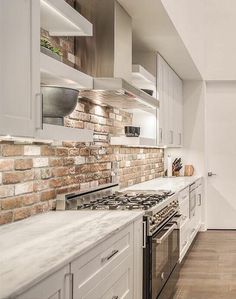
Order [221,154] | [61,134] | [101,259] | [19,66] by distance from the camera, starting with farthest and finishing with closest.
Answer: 1. [221,154]
2. [61,134]
3. [101,259]
4. [19,66]

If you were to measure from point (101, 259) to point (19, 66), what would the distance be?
0.96 meters

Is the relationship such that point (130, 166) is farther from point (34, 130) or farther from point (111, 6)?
point (34, 130)

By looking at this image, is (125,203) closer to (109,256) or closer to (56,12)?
(109,256)

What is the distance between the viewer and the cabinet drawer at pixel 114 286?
2150 millimetres

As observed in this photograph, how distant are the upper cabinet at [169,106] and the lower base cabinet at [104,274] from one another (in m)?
2.70

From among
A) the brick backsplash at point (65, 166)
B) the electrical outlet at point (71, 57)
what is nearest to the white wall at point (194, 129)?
the brick backsplash at point (65, 166)

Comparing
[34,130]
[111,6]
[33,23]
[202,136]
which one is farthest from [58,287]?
[202,136]

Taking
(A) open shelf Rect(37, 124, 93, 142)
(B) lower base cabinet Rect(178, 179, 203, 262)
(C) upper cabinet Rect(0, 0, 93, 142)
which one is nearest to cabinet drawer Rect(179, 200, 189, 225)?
(B) lower base cabinet Rect(178, 179, 203, 262)

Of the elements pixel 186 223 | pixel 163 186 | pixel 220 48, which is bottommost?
pixel 186 223

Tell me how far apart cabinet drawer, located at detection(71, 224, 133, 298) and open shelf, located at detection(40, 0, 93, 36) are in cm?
119

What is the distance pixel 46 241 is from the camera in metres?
2.18

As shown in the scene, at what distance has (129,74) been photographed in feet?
13.4

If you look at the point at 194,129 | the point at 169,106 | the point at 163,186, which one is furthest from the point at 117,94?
the point at 194,129

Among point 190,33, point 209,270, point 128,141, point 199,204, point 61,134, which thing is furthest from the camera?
point 199,204
